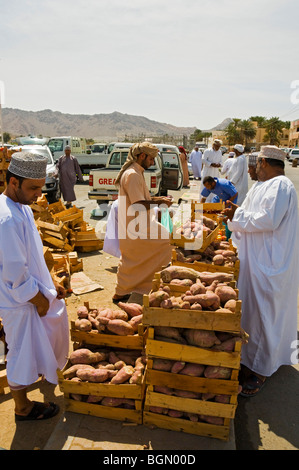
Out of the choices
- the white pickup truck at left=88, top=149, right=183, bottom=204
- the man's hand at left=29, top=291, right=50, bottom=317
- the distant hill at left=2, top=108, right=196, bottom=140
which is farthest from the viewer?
the distant hill at left=2, top=108, right=196, bottom=140

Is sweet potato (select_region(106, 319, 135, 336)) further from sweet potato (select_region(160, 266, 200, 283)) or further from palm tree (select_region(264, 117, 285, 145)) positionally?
palm tree (select_region(264, 117, 285, 145))

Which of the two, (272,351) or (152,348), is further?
(272,351)

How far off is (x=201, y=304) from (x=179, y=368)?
0.51m

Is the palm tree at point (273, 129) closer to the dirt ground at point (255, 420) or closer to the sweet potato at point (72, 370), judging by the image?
the dirt ground at point (255, 420)

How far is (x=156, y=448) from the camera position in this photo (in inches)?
101

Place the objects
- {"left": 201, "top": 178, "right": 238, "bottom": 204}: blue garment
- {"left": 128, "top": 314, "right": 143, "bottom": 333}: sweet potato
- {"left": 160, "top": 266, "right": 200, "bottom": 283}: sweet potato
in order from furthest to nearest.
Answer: {"left": 201, "top": 178, "right": 238, "bottom": 204}: blue garment → {"left": 128, "top": 314, "right": 143, "bottom": 333}: sweet potato → {"left": 160, "top": 266, "right": 200, "bottom": 283}: sweet potato

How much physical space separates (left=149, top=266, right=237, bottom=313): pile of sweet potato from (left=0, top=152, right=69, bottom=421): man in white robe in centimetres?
92

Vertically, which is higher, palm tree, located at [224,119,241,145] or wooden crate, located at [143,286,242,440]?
palm tree, located at [224,119,241,145]

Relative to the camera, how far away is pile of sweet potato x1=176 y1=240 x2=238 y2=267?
3584 mm

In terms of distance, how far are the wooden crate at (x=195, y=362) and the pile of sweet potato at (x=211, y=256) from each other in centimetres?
106

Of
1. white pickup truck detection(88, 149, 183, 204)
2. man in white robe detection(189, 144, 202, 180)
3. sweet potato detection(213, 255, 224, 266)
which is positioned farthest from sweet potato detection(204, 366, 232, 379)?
man in white robe detection(189, 144, 202, 180)

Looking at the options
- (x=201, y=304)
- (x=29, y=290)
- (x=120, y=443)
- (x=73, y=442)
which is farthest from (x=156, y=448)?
(x=29, y=290)
